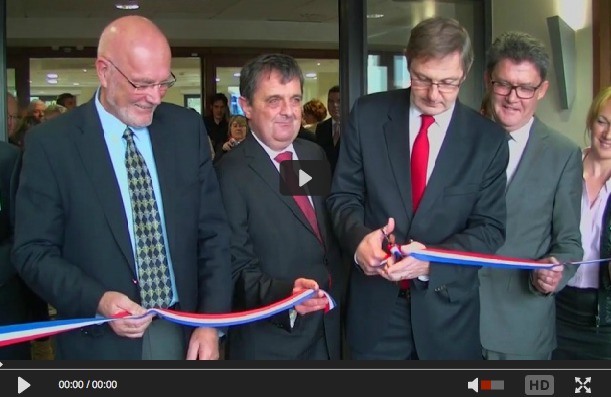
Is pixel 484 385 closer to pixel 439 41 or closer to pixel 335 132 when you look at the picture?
pixel 439 41

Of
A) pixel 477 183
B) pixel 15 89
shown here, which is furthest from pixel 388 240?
pixel 15 89

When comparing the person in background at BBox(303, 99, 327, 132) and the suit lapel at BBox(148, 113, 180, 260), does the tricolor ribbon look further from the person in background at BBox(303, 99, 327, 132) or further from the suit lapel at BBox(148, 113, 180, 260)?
the person in background at BBox(303, 99, 327, 132)

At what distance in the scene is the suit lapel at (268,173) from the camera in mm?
2105

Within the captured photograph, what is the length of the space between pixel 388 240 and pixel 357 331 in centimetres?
36

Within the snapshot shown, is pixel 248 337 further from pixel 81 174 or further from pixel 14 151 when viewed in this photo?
pixel 14 151

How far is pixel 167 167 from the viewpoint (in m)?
1.86

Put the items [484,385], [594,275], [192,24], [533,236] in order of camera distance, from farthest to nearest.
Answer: [192,24] → [594,275] → [533,236] → [484,385]

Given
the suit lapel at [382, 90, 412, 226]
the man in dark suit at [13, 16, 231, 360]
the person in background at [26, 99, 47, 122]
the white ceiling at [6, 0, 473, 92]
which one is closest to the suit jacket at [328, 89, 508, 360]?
the suit lapel at [382, 90, 412, 226]

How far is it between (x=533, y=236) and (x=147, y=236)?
1138mm

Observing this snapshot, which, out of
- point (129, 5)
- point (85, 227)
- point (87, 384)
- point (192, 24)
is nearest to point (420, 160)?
point (85, 227)

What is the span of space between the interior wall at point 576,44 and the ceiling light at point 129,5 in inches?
173

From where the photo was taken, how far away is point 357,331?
6.73 ft

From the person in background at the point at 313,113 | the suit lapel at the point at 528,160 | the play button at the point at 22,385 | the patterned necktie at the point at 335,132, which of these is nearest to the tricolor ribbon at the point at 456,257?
the suit lapel at the point at 528,160

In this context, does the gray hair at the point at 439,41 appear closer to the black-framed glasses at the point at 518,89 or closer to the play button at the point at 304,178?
the black-framed glasses at the point at 518,89
